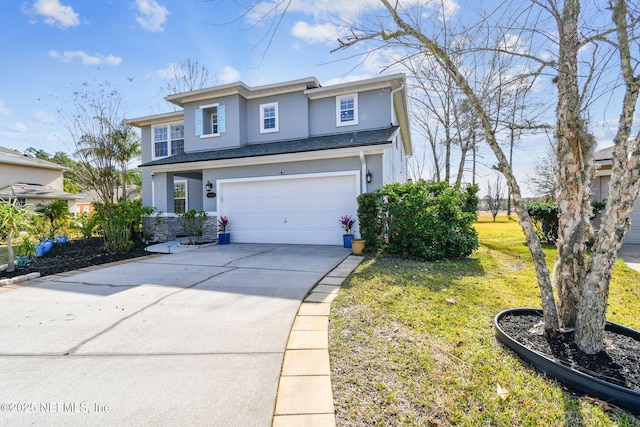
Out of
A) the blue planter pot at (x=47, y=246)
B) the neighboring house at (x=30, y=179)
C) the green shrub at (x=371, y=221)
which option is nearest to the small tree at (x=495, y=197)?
the green shrub at (x=371, y=221)

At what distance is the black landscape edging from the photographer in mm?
2000

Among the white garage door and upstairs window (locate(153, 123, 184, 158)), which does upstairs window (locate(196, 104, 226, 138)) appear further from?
the white garage door

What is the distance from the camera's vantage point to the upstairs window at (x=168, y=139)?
1423cm

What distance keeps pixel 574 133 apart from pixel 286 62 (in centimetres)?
328

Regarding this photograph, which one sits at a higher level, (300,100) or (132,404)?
(300,100)

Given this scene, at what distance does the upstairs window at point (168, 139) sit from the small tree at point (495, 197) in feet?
89.5

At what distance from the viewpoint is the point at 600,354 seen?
2.56 m

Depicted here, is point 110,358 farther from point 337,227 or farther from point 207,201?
point 207,201

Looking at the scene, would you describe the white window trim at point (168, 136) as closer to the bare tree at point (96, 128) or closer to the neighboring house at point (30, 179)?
the bare tree at point (96, 128)

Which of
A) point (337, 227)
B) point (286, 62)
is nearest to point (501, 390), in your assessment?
point (286, 62)

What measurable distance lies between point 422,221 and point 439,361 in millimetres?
5089

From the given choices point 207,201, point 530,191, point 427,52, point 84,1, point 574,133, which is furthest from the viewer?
point 530,191

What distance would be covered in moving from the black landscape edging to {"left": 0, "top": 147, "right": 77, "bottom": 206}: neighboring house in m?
22.3

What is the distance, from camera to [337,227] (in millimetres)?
9625
